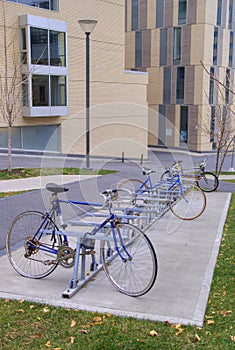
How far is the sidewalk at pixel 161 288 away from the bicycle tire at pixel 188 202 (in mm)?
1563

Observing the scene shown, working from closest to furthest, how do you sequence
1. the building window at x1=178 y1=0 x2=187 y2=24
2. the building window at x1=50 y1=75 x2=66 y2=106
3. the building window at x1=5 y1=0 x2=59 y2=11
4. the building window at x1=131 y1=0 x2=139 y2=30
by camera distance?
the building window at x1=5 y1=0 x2=59 y2=11 < the building window at x1=50 y1=75 x2=66 y2=106 < the building window at x1=178 y1=0 x2=187 y2=24 < the building window at x1=131 y1=0 x2=139 y2=30

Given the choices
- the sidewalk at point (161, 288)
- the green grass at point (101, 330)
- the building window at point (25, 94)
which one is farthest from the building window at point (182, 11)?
the green grass at point (101, 330)

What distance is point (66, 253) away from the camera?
5.12 meters

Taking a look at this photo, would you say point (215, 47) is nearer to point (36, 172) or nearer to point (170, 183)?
point (36, 172)

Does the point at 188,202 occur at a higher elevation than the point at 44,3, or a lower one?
lower

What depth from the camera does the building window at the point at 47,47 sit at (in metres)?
22.1

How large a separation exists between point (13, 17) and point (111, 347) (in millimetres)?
20869

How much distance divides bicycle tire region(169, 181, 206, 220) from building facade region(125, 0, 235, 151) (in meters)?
26.6

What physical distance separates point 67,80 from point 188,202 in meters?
17.3

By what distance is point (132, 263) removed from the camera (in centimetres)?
531

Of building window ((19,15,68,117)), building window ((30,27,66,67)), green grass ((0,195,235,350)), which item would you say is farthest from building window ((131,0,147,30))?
green grass ((0,195,235,350))

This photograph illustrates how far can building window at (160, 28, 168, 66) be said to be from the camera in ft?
127

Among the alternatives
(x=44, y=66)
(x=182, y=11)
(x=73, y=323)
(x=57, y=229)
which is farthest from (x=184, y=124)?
(x=73, y=323)

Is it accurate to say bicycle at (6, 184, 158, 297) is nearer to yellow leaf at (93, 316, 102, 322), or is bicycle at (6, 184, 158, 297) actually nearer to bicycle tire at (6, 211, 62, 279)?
bicycle tire at (6, 211, 62, 279)
